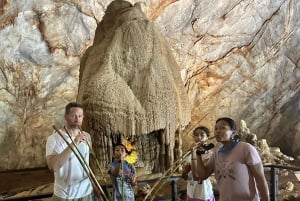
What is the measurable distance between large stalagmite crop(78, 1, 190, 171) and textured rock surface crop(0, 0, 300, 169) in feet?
10.3

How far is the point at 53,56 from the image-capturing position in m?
10.9

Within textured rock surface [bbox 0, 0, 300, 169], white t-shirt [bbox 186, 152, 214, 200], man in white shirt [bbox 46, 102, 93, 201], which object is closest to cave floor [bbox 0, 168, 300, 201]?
textured rock surface [bbox 0, 0, 300, 169]

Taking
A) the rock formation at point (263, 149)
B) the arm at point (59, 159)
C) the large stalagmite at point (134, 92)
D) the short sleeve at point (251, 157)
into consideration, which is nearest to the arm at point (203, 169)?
the short sleeve at point (251, 157)

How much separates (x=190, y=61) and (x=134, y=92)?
244 inches

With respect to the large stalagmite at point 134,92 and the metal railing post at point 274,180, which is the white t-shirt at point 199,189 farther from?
the large stalagmite at point 134,92

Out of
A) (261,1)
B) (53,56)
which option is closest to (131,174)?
(53,56)

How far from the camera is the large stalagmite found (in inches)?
243

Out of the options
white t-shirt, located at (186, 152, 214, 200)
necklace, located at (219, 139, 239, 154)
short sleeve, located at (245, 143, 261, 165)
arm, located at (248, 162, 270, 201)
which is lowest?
white t-shirt, located at (186, 152, 214, 200)

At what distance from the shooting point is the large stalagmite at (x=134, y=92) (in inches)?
243

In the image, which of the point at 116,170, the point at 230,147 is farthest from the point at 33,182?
the point at 230,147

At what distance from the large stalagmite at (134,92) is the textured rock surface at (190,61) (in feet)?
10.3

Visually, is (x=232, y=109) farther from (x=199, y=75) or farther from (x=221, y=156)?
(x=221, y=156)

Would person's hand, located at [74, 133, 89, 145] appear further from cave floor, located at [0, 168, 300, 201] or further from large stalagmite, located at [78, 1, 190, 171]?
cave floor, located at [0, 168, 300, 201]

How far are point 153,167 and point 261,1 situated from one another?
683 centimetres
